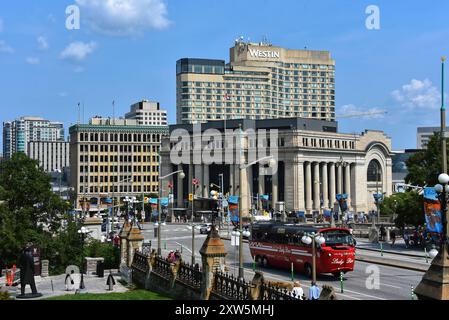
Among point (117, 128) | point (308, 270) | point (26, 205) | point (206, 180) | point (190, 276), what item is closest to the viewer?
point (190, 276)

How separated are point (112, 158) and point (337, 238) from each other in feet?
447

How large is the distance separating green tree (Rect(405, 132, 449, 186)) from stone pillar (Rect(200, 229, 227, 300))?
3666 centimetres

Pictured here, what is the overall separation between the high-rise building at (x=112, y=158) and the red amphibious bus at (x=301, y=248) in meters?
123

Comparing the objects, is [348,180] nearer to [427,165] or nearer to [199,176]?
[199,176]

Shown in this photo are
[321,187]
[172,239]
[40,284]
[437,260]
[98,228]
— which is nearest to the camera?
[437,260]

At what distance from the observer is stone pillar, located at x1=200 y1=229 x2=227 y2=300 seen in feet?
82.8

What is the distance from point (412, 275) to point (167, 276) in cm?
1613

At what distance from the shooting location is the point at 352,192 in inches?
5679

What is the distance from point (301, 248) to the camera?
3894cm

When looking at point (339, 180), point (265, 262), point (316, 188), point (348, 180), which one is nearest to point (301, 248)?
point (265, 262)

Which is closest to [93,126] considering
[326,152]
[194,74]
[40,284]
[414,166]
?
[194,74]

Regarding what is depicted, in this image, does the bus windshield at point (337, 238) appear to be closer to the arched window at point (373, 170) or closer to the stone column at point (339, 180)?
the stone column at point (339, 180)

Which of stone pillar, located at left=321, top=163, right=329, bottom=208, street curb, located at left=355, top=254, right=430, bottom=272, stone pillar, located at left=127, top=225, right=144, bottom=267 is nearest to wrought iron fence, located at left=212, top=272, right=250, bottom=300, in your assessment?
stone pillar, located at left=127, top=225, right=144, bottom=267
